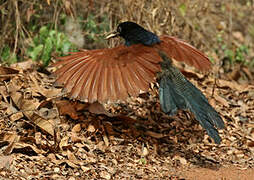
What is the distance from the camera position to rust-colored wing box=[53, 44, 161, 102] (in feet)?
10.8

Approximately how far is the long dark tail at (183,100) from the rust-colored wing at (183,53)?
0.41 ft

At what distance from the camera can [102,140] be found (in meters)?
3.73

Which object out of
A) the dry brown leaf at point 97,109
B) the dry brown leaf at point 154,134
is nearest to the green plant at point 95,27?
the dry brown leaf at point 97,109

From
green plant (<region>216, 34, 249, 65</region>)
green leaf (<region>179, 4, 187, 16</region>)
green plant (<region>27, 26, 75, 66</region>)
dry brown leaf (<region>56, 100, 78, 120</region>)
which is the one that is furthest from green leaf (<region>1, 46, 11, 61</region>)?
green plant (<region>216, 34, 249, 65</region>)

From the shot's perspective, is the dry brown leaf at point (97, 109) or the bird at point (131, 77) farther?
the dry brown leaf at point (97, 109)

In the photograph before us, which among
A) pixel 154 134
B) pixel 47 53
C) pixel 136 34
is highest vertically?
pixel 136 34

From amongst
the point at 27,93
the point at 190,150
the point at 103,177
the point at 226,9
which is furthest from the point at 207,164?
the point at 226,9

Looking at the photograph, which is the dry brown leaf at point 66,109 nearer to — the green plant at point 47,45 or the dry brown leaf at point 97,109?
the dry brown leaf at point 97,109

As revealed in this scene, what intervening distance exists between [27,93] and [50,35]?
1.49 metres

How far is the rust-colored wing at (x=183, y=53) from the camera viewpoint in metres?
4.04

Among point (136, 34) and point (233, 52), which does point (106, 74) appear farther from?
point (233, 52)

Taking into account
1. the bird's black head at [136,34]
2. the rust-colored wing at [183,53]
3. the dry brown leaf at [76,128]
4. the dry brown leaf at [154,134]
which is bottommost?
the dry brown leaf at [154,134]

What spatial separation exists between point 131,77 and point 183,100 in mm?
592

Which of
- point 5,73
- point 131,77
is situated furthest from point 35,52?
point 131,77
